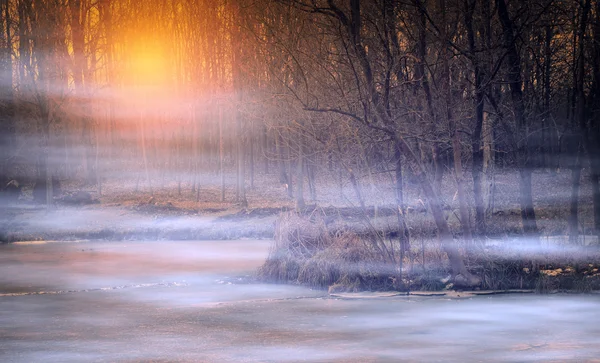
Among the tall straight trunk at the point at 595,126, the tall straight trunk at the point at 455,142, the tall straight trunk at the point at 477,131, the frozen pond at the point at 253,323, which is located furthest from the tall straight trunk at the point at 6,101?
the tall straight trunk at the point at 455,142

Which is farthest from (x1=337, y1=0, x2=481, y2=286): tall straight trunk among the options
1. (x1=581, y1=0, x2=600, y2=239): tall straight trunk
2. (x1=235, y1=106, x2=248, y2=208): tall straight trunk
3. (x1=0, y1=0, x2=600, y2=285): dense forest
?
(x1=235, y1=106, x2=248, y2=208): tall straight trunk

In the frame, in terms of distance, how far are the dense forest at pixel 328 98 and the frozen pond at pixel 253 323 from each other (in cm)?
198

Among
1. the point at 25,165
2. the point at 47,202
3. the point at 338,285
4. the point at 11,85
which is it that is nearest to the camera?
the point at 338,285

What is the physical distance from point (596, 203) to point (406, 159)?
728cm

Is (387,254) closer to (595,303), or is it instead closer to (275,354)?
(595,303)

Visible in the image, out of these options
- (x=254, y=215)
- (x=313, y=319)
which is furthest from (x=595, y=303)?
(x=254, y=215)

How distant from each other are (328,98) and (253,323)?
6.96 metres

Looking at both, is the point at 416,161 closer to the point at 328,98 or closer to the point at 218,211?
the point at 328,98

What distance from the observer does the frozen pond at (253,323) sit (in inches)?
357

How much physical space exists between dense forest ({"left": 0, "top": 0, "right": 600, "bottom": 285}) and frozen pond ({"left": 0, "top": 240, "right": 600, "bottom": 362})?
1985 mm

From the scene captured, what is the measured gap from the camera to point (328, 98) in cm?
1680

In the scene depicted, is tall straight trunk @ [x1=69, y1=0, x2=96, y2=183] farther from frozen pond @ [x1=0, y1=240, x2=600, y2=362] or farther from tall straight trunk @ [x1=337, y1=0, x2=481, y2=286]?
tall straight trunk @ [x1=337, y1=0, x2=481, y2=286]

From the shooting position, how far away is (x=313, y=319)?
11195mm

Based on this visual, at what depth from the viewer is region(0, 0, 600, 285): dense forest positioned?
13758mm
